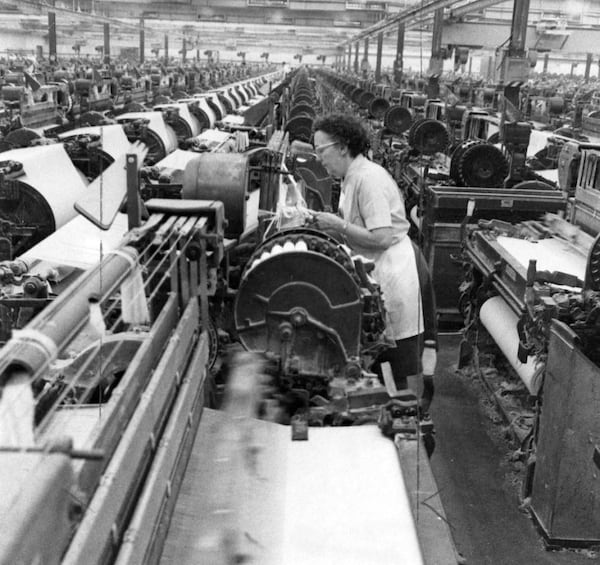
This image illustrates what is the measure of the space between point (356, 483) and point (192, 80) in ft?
52.1

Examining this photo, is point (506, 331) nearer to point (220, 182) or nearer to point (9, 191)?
point (220, 182)

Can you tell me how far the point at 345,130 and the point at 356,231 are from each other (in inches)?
16.3

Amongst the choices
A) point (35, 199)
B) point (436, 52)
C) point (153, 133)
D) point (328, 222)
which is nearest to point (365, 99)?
point (436, 52)

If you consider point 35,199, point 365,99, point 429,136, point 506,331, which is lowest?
point 506,331

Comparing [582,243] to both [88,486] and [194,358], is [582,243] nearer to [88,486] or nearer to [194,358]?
[194,358]

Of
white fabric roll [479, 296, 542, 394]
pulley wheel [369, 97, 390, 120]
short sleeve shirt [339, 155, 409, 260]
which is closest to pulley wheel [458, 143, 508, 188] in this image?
white fabric roll [479, 296, 542, 394]

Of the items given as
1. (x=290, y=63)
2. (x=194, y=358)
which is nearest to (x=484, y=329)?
(x=194, y=358)

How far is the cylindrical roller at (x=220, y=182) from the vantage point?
2.66m

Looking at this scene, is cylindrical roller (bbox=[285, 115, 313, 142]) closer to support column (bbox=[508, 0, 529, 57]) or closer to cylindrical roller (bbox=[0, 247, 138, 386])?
support column (bbox=[508, 0, 529, 57])

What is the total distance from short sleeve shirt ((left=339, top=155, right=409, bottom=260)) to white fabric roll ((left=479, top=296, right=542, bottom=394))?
36.4 inches

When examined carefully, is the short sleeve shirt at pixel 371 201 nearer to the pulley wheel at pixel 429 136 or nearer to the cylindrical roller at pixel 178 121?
the pulley wheel at pixel 429 136

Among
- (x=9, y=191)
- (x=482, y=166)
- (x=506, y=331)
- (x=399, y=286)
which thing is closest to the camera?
(x=399, y=286)

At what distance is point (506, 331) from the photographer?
3918 millimetres

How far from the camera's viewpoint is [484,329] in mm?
4652
